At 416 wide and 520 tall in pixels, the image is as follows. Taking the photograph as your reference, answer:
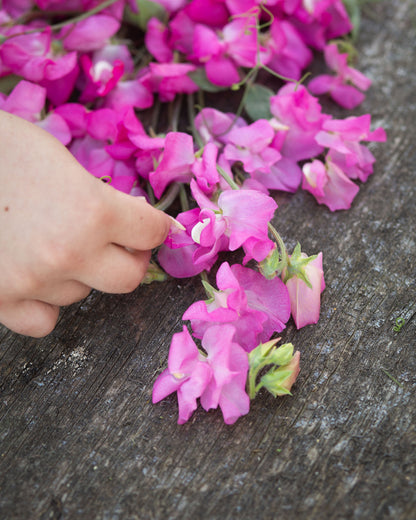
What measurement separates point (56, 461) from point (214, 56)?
804 mm

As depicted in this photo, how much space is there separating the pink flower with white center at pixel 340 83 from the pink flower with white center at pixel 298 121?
147 millimetres

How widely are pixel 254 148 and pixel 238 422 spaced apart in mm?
485

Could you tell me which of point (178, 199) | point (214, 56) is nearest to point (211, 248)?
point (178, 199)

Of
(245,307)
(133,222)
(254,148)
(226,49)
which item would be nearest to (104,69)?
(226,49)

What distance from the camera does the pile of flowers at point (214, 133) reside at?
0.83m

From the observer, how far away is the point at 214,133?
3.71ft

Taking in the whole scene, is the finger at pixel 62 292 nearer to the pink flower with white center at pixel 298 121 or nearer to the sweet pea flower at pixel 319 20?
the pink flower with white center at pixel 298 121

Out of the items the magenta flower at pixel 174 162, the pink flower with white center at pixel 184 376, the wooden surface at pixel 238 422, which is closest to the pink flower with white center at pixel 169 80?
the magenta flower at pixel 174 162

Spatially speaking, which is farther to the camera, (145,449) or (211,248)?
(211,248)

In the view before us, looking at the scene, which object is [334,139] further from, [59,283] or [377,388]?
[59,283]

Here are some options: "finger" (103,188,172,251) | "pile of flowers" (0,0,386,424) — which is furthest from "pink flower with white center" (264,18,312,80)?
"finger" (103,188,172,251)

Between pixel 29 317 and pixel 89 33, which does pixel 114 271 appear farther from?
pixel 89 33

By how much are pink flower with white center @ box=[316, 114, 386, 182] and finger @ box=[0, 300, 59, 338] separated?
22.5 inches

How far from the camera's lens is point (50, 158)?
81cm
